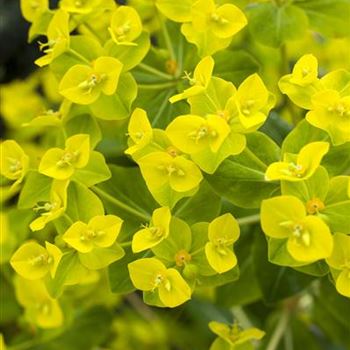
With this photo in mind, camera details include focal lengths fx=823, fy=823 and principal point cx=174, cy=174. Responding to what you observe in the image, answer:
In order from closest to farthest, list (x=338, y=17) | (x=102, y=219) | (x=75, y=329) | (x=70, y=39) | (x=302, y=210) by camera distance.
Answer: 1. (x=302, y=210)
2. (x=102, y=219)
3. (x=70, y=39)
4. (x=338, y=17)
5. (x=75, y=329)

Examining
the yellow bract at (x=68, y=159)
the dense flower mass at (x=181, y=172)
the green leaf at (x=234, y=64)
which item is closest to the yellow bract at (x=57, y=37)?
the dense flower mass at (x=181, y=172)

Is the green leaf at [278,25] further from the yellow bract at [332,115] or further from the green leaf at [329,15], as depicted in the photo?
the yellow bract at [332,115]

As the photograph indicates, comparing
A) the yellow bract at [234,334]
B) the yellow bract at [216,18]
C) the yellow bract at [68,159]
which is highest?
the yellow bract at [216,18]

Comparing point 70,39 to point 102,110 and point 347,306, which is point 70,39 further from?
point 347,306

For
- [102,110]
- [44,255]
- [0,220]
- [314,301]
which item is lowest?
[314,301]

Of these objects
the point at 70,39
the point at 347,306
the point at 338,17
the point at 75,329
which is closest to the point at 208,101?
the point at 70,39

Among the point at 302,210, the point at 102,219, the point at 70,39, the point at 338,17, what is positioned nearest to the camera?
the point at 302,210

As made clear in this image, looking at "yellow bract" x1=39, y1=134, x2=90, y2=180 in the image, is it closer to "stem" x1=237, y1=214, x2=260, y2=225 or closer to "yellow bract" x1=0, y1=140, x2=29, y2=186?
"yellow bract" x1=0, y1=140, x2=29, y2=186
